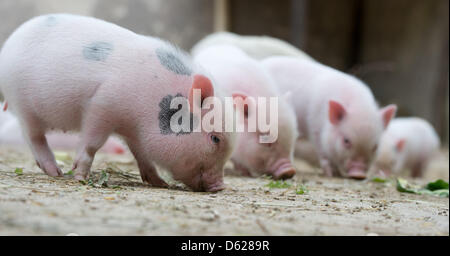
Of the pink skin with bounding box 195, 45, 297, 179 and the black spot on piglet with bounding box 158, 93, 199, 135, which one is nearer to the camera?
the black spot on piglet with bounding box 158, 93, 199, 135

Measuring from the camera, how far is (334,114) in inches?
268

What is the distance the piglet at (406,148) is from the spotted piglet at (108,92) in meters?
5.64

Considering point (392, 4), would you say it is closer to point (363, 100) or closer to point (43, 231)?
point (363, 100)

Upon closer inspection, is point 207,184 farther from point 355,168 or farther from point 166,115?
point 355,168

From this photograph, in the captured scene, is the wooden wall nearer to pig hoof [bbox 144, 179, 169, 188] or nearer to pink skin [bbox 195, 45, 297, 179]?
pink skin [bbox 195, 45, 297, 179]

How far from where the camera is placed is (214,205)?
306 cm

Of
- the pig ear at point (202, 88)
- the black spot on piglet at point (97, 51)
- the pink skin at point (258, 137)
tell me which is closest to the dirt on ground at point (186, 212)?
the pig ear at point (202, 88)

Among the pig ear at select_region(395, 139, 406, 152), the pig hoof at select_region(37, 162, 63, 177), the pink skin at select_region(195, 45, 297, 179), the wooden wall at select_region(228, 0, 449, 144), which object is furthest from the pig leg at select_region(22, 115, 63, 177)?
the wooden wall at select_region(228, 0, 449, 144)

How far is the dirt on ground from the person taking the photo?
2.31 m

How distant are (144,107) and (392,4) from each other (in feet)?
47.2

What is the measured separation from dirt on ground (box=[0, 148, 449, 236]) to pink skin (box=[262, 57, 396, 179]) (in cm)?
270

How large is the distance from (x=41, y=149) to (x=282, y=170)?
234 cm

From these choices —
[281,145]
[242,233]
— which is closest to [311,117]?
[281,145]

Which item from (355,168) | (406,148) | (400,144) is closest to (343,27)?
(406,148)
